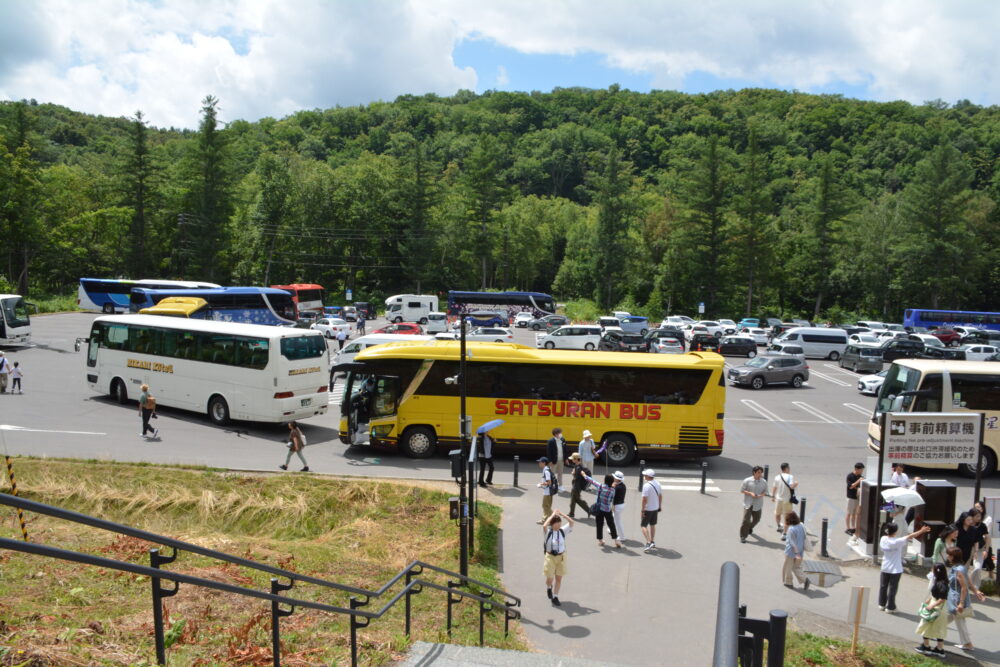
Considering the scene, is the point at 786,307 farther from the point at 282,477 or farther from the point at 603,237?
the point at 282,477

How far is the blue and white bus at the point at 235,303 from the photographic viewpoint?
156ft

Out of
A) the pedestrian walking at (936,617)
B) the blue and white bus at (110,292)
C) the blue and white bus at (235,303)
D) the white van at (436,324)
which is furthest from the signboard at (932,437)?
the blue and white bus at (110,292)

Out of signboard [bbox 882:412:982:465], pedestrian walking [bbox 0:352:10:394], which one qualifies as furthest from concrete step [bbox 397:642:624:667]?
pedestrian walking [bbox 0:352:10:394]

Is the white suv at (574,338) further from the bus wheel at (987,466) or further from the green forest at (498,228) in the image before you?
the green forest at (498,228)

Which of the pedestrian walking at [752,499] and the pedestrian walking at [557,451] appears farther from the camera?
the pedestrian walking at [557,451]

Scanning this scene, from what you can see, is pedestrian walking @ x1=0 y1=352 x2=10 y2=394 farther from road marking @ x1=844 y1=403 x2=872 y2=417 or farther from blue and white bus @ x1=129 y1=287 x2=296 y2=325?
road marking @ x1=844 y1=403 x2=872 y2=417

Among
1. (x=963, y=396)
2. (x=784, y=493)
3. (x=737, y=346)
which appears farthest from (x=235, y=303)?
Answer: (x=963, y=396)

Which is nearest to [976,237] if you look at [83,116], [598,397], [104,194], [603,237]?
[603,237]

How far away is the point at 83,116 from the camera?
153m

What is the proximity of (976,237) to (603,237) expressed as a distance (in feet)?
121

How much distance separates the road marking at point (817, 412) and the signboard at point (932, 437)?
1321 centimetres

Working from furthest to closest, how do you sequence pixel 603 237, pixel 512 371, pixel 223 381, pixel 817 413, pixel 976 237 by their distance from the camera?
pixel 603 237, pixel 976 237, pixel 817 413, pixel 223 381, pixel 512 371

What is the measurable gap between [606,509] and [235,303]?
1596 inches

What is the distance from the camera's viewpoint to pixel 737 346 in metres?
47.2
